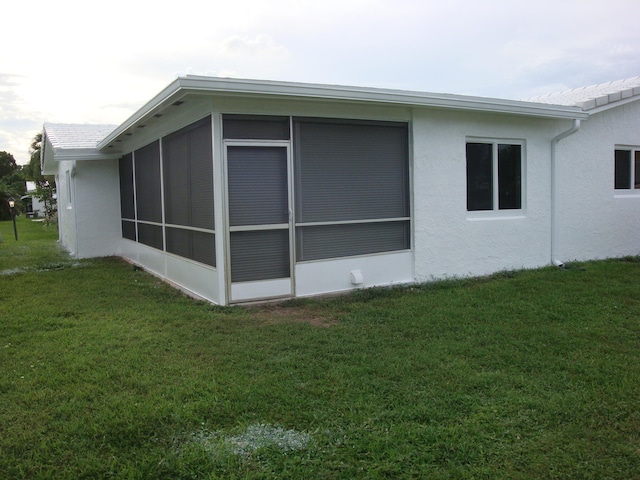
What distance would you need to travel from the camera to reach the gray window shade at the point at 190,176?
22.6 feet

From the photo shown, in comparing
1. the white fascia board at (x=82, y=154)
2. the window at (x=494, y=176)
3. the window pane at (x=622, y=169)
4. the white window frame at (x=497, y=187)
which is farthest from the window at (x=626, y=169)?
the white fascia board at (x=82, y=154)

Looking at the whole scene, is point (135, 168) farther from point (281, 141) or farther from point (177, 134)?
point (281, 141)

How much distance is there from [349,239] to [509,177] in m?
3.51

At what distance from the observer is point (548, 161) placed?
938 cm

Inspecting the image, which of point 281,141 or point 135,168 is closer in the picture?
point 281,141

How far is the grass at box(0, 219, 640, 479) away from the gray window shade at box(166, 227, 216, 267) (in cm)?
74

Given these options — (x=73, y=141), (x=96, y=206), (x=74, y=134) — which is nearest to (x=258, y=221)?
(x=96, y=206)

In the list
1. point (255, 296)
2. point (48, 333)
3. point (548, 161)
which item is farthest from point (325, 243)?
point (548, 161)

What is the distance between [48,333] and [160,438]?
3.04m

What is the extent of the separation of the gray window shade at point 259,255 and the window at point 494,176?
350 centimetres

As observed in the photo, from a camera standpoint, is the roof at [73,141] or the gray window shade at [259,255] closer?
the gray window shade at [259,255]

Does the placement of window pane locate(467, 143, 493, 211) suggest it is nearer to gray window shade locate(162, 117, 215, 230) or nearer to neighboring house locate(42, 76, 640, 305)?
neighboring house locate(42, 76, 640, 305)

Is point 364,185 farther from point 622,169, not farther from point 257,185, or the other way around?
point 622,169

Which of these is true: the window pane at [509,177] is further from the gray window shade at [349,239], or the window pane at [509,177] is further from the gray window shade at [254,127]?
the gray window shade at [254,127]
